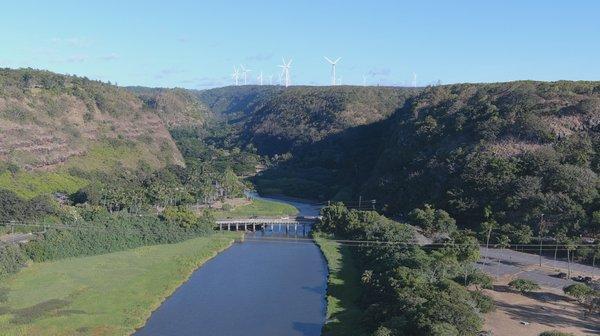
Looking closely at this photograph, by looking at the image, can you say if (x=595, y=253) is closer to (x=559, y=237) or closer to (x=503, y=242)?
(x=559, y=237)

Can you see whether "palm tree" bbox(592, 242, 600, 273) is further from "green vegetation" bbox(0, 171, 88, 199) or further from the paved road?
"green vegetation" bbox(0, 171, 88, 199)

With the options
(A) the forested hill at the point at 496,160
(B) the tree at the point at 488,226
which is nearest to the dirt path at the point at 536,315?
(B) the tree at the point at 488,226

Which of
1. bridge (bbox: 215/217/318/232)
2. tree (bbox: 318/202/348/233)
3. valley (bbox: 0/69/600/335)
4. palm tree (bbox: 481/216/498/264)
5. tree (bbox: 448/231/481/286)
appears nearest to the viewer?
valley (bbox: 0/69/600/335)

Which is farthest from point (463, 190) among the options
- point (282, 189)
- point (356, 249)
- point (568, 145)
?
point (282, 189)

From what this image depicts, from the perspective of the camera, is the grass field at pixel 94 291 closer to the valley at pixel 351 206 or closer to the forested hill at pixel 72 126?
the valley at pixel 351 206

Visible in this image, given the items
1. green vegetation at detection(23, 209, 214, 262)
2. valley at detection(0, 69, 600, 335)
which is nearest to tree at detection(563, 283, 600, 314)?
valley at detection(0, 69, 600, 335)

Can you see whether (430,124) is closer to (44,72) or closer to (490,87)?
(490,87)
